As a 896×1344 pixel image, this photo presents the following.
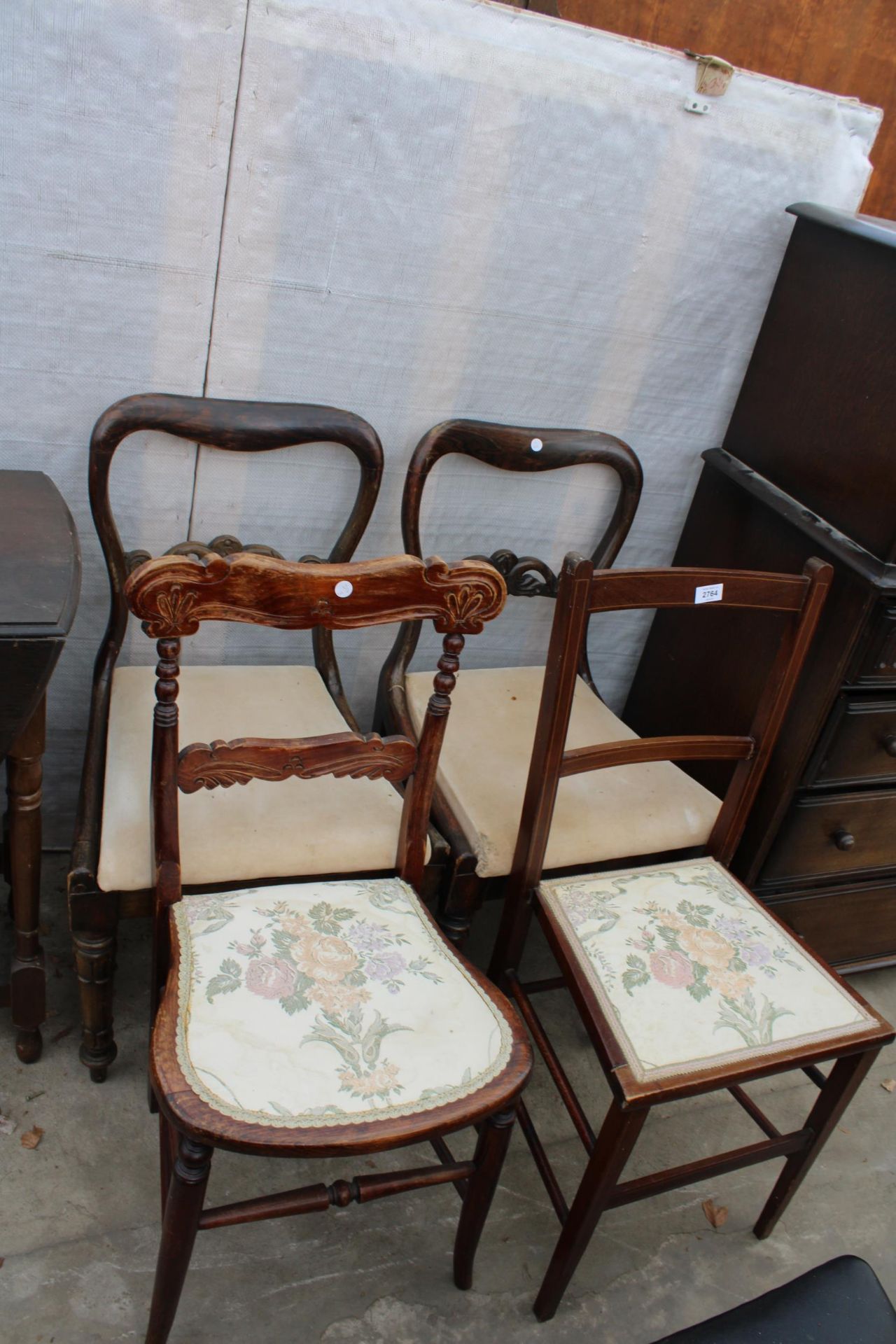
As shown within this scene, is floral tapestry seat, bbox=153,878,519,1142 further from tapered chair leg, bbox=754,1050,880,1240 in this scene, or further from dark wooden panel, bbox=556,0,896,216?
dark wooden panel, bbox=556,0,896,216

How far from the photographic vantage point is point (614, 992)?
1.48m

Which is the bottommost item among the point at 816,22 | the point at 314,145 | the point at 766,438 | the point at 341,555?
the point at 341,555

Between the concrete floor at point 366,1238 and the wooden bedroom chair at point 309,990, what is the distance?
0.53 ft

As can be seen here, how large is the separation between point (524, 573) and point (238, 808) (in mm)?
781

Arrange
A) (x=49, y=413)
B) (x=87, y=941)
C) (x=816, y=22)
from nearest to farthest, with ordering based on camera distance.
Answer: (x=87, y=941)
(x=49, y=413)
(x=816, y=22)

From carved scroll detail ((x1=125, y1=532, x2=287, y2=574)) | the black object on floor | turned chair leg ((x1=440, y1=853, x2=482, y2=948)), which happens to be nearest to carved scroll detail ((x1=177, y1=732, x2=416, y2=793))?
turned chair leg ((x1=440, y1=853, x2=482, y2=948))

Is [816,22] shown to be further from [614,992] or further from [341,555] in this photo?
[614,992]

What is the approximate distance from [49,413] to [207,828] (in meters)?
0.78

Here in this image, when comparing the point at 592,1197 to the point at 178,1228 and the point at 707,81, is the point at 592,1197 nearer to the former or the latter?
the point at 178,1228

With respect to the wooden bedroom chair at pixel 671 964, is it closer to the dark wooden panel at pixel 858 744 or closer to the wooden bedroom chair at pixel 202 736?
the dark wooden panel at pixel 858 744

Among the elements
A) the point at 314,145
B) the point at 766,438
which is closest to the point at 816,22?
the point at 766,438

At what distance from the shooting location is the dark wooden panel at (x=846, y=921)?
2111 millimetres

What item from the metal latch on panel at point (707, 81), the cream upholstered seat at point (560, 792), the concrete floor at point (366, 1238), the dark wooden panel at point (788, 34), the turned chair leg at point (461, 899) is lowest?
the concrete floor at point (366, 1238)

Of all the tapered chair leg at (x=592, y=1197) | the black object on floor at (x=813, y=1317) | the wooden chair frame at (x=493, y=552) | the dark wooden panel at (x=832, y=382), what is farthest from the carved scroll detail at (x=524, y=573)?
the black object on floor at (x=813, y=1317)
